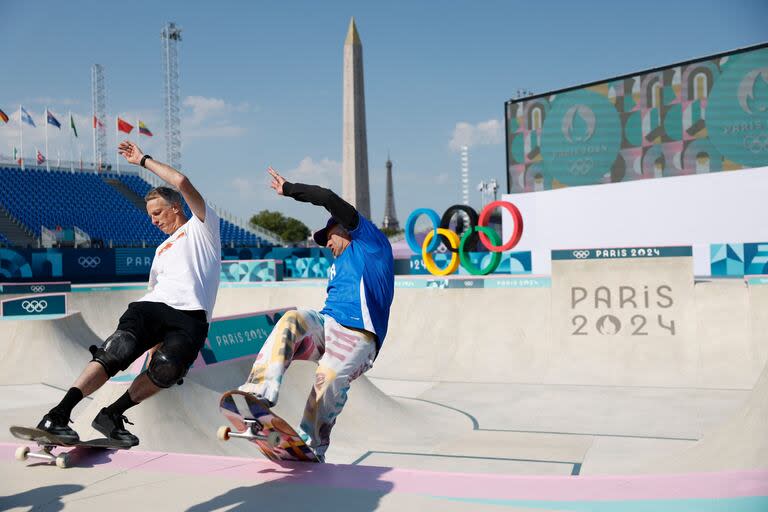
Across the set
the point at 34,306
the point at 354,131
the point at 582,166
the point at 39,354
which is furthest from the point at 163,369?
the point at 582,166

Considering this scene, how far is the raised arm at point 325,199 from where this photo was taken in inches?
143

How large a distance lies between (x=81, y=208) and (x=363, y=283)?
124 ft

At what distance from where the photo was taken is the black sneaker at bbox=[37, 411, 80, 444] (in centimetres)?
366

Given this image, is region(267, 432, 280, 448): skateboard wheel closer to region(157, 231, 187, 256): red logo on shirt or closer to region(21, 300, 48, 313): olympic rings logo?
region(157, 231, 187, 256): red logo on shirt

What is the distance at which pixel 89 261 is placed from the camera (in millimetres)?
27547

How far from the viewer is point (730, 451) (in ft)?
11.6

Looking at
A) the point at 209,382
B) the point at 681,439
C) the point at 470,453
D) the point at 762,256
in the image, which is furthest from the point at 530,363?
the point at 762,256

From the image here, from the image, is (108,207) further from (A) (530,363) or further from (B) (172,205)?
(B) (172,205)

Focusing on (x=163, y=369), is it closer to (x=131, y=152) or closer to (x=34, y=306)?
(x=131, y=152)

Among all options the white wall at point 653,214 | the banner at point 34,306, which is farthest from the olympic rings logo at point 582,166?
the banner at point 34,306

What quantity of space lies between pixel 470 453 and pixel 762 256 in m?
20.2

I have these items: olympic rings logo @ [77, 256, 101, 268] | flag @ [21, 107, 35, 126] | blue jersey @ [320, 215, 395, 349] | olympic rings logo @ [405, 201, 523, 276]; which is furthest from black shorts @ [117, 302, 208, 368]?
flag @ [21, 107, 35, 126]

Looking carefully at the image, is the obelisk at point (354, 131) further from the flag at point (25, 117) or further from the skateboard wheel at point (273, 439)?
the skateboard wheel at point (273, 439)

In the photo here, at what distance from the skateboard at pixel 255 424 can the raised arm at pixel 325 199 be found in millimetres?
1099
